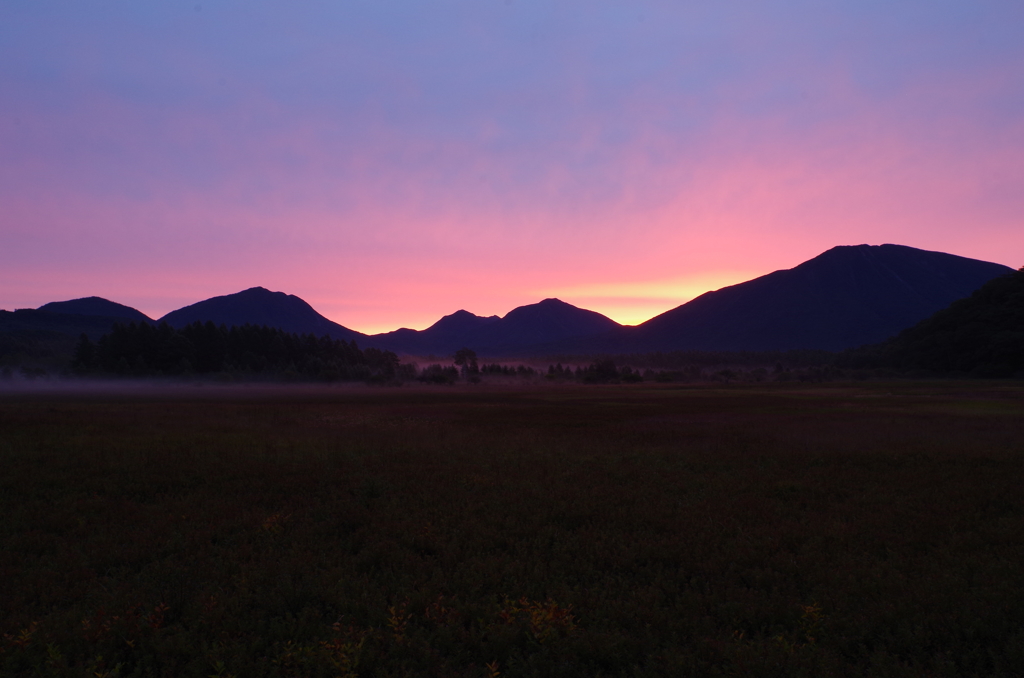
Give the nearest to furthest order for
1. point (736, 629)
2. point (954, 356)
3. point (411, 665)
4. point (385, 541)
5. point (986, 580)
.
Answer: point (411, 665) → point (736, 629) → point (986, 580) → point (385, 541) → point (954, 356)

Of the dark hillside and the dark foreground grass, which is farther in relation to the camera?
the dark hillside

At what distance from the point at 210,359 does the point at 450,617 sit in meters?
120

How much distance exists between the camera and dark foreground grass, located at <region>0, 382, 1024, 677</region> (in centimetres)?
787

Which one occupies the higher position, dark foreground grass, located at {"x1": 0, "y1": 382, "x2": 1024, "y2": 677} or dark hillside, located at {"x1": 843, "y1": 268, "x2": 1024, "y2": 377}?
dark hillside, located at {"x1": 843, "y1": 268, "x2": 1024, "y2": 377}

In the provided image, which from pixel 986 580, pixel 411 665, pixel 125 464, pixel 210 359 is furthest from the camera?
pixel 210 359

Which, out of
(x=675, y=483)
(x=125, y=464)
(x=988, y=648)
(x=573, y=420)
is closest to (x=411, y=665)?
(x=988, y=648)

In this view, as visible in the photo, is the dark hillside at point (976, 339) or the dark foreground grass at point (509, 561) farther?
the dark hillside at point (976, 339)

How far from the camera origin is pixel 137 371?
10700 centimetres

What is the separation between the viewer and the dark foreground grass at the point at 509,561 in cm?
787

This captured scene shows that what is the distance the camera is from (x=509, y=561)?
11.2 meters

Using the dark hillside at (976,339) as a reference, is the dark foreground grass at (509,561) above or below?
below

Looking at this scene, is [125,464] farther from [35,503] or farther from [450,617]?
[450,617]

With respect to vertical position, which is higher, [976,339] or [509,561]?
[976,339]

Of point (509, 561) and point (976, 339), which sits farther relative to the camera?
point (976, 339)
